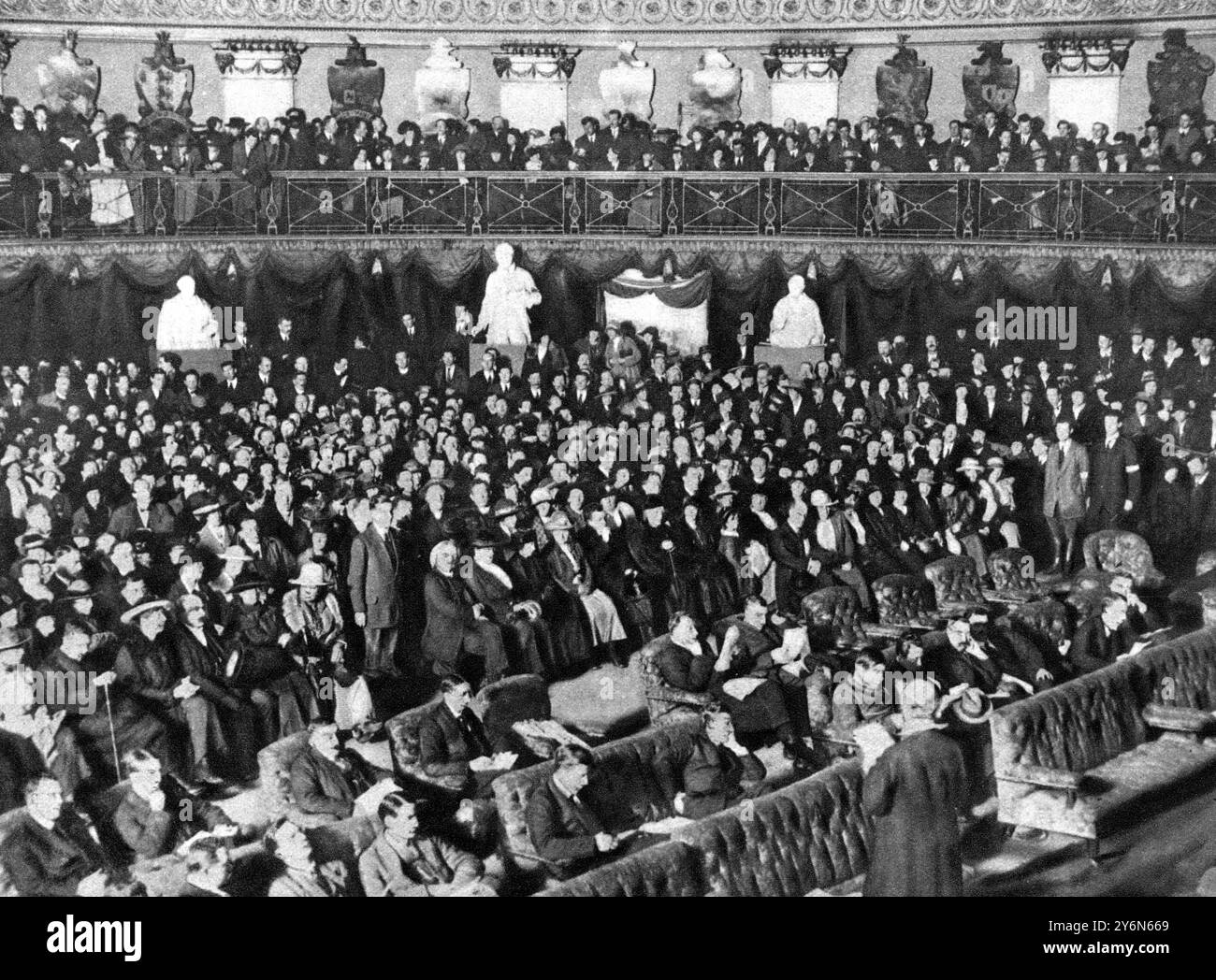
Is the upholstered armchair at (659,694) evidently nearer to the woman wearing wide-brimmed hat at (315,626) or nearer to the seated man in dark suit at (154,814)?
the woman wearing wide-brimmed hat at (315,626)

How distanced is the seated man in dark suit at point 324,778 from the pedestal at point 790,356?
249 inches

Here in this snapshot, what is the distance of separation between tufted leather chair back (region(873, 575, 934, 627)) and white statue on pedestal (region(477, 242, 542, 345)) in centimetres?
445

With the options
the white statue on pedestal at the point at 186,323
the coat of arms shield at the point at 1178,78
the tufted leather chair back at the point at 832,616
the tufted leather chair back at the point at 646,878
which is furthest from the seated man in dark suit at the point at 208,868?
the coat of arms shield at the point at 1178,78

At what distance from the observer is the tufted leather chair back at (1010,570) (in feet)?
50.5

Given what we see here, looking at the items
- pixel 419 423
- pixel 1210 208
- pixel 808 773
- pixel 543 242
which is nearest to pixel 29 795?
pixel 419 423

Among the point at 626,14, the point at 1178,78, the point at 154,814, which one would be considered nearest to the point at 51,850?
the point at 154,814

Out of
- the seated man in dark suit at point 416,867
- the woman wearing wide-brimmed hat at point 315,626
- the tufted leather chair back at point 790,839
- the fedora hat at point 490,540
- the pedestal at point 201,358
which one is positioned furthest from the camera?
the pedestal at point 201,358

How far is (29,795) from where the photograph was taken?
11953mm

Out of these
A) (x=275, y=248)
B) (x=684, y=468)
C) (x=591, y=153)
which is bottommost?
(x=684, y=468)

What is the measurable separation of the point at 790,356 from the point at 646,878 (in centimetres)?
678

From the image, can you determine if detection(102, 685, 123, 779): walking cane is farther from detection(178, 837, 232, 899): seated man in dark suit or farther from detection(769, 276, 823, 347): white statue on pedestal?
detection(769, 276, 823, 347): white statue on pedestal

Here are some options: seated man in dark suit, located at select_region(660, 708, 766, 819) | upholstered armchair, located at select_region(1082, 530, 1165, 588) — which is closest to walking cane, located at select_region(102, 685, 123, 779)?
seated man in dark suit, located at select_region(660, 708, 766, 819)
